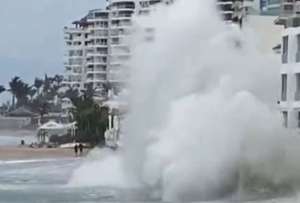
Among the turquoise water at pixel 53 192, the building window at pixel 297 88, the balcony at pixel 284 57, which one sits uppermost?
the balcony at pixel 284 57

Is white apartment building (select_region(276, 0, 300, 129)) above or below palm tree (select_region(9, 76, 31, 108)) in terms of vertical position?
above

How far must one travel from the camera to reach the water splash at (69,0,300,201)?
31531 mm

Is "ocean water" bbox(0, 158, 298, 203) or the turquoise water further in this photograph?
the turquoise water

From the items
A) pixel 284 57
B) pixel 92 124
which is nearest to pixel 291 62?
pixel 284 57

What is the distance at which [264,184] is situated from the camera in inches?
1250

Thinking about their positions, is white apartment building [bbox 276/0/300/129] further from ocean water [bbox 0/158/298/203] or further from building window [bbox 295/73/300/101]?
ocean water [bbox 0/158/298/203]

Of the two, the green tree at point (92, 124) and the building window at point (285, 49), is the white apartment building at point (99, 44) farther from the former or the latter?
the building window at point (285, 49)

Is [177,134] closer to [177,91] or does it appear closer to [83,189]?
[177,91]

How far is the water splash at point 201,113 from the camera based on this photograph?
3153 cm

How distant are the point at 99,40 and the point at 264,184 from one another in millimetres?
157274

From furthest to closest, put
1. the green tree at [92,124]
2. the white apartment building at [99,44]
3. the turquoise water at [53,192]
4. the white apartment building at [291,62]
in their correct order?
the white apartment building at [99,44] < the green tree at [92,124] < the white apartment building at [291,62] < the turquoise water at [53,192]

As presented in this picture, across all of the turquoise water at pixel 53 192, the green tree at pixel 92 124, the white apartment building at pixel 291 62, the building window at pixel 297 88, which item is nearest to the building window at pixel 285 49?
the white apartment building at pixel 291 62

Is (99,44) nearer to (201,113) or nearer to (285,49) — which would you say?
(285,49)

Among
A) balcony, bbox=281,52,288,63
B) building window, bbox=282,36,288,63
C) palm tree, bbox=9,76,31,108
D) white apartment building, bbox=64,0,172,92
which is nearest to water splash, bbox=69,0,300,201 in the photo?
balcony, bbox=281,52,288,63
